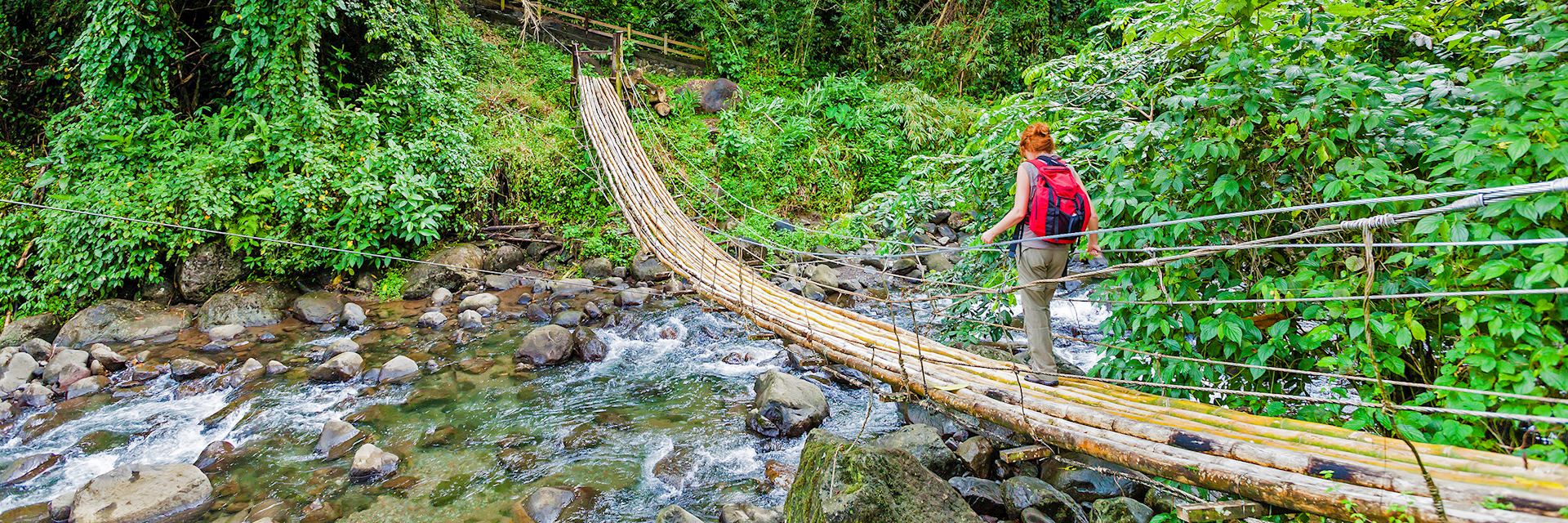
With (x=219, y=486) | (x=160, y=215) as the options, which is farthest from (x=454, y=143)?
(x=219, y=486)

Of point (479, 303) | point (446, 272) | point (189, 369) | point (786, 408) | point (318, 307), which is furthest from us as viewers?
point (446, 272)

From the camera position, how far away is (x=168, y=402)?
423 centimetres

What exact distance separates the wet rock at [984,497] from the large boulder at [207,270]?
230 inches

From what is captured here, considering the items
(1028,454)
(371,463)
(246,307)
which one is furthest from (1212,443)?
(246,307)

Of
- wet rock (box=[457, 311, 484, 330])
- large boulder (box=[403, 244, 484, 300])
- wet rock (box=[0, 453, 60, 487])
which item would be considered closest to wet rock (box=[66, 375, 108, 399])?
wet rock (box=[0, 453, 60, 487])

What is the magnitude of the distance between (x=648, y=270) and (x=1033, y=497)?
4485 millimetres

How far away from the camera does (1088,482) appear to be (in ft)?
10.3

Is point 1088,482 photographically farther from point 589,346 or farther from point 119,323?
point 119,323

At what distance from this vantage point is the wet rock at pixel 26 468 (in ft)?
11.0

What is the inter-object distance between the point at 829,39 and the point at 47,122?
30.9ft

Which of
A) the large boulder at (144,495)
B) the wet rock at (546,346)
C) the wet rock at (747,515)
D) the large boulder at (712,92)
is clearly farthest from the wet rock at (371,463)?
the large boulder at (712,92)

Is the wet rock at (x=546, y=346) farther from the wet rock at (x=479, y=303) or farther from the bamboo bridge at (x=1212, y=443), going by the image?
the bamboo bridge at (x=1212, y=443)

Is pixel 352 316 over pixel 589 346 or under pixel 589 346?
over

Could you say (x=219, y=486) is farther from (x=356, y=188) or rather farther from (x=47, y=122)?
(x=47, y=122)
